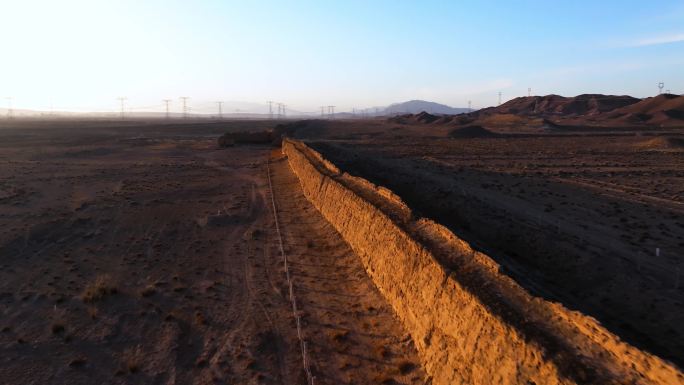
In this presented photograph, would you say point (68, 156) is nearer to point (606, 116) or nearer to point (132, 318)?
point (132, 318)

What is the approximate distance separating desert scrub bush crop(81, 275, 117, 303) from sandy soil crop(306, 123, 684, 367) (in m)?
10.1

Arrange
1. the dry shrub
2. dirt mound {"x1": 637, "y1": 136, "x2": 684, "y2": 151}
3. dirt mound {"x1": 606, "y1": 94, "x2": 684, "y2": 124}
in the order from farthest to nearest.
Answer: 1. dirt mound {"x1": 606, "y1": 94, "x2": 684, "y2": 124}
2. dirt mound {"x1": 637, "y1": 136, "x2": 684, "y2": 151}
3. the dry shrub

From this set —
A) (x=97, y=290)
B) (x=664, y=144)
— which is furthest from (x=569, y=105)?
(x=97, y=290)

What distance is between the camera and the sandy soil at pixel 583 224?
11305 mm

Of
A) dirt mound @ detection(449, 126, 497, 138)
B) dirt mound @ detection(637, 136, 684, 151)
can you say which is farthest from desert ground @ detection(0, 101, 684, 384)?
dirt mound @ detection(449, 126, 497, 138)

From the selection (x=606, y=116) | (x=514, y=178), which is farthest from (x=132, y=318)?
(x=606, y=116)

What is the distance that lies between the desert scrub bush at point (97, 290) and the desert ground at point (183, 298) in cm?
4

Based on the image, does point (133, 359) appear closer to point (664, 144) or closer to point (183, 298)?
point (183, 298)

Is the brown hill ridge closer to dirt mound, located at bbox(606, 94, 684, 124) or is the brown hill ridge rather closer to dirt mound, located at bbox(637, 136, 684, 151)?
dirt mound, located at bbox(606, 94, 684, 124)

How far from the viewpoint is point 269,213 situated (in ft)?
80.8

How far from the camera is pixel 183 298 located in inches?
549

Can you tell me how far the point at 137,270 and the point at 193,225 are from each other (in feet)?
20.9

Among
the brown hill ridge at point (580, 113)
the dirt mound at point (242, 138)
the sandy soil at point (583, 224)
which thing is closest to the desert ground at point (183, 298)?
the sandy soil at point (583, 224)

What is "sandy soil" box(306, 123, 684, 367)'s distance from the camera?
11305 mm
